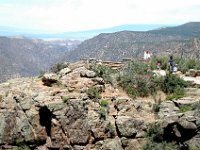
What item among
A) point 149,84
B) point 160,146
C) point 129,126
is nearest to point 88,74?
point 149,84

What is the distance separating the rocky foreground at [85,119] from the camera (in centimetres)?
2180

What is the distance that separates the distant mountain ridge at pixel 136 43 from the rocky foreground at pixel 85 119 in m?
93.1

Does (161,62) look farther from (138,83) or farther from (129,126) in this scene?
(129,126)

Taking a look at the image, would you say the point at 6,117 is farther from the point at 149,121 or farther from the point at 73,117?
the point at 149,121

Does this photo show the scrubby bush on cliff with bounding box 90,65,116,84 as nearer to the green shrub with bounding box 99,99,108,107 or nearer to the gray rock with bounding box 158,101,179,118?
the green shrub with bounding box 99,99,108,107

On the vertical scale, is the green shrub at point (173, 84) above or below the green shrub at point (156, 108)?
above

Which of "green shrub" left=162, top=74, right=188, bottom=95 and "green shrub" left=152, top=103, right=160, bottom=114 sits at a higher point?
"green shrub" left=162, top=74, right=188, bottom=95

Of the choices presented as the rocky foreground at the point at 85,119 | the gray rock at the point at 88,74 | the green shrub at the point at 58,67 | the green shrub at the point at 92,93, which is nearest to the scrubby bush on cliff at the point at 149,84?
the rocky foreground at the point at 85,119

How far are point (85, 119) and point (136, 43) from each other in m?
123

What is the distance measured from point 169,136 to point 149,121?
5.33 feet

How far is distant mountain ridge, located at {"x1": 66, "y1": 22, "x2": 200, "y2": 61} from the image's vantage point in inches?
5162

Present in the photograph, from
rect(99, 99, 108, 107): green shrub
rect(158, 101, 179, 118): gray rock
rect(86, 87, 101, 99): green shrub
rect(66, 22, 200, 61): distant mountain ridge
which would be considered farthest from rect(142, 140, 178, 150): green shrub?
rect(66, 22, 200, 61): distant mountain ridge

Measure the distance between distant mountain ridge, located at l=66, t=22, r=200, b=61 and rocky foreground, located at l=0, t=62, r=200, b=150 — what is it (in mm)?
93075

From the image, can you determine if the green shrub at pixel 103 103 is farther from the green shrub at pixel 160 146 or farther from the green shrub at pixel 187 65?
the green shrub at pixel 187 65
